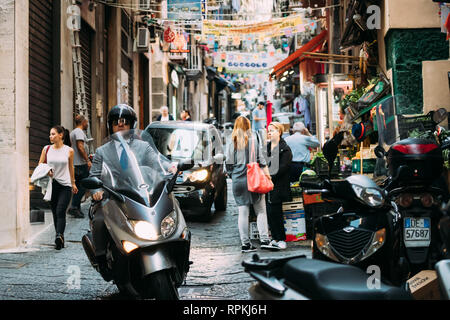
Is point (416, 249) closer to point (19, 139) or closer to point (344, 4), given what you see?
point (19, 139)

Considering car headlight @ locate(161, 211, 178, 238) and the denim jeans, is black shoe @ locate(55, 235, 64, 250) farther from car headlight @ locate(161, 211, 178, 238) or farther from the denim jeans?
car headlight @ locate(161, 211, 178, 238)

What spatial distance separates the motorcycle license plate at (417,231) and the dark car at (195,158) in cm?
620

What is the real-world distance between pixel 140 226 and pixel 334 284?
2486 mm

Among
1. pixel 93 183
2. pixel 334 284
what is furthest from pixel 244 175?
pixel 334 284

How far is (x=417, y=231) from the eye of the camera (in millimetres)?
5211

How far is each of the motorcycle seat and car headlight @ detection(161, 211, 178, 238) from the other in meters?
2.21

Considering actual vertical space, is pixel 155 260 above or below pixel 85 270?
above

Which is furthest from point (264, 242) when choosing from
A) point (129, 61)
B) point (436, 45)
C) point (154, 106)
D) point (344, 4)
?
point (154, 106)

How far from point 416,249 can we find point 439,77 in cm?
544

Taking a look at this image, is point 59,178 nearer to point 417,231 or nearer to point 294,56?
point 417,231

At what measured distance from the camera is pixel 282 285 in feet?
9.34

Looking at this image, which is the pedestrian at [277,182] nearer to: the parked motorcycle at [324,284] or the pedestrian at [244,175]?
the pedestrian at [244,175]

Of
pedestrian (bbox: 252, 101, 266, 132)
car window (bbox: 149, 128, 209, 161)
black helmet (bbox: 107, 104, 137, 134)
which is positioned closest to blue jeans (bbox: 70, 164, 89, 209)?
car window (bbox: 149, 128, 209, 161)

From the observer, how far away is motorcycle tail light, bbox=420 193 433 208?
17.1 ft
